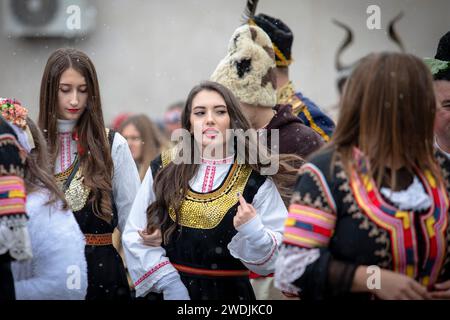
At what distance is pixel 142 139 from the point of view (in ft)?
25.0

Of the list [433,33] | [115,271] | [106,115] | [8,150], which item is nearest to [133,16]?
[106,115]

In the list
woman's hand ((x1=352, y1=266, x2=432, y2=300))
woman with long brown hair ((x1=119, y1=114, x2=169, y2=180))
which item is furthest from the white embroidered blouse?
woman with long brown hair ((x1=119, y1=114, x2=169, y2=180))

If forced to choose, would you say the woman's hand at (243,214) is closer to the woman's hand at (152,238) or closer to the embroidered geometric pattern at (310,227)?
the woman's hand at (152,238)

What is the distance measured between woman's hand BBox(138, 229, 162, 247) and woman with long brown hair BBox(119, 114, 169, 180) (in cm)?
299

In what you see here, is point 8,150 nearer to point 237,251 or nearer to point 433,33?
point 237,251

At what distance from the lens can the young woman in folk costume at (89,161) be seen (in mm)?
4695

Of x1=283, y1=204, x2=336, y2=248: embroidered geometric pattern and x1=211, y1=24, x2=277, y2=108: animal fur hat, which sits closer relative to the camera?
x1=283, y1=204, x2=336, y2=248: embroidered geometric pattern

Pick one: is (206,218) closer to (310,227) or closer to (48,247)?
(48,247)

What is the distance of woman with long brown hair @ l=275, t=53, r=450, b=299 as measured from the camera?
3074mm

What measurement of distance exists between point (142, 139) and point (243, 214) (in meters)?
3.75

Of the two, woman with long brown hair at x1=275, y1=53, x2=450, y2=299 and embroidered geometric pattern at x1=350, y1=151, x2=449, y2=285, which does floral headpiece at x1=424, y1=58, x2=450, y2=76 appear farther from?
embroidered geometric pattern at x1=350, y1=151, x2=449, y2=285

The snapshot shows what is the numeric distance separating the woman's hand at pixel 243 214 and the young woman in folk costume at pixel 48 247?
685mm

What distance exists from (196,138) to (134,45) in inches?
420

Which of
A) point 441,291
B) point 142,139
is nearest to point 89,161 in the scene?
point 441,291
